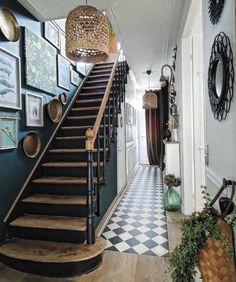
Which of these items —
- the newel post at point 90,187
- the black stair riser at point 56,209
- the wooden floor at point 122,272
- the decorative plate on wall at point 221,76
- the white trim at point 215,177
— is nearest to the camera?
the decorative plate on wall at point 221,76

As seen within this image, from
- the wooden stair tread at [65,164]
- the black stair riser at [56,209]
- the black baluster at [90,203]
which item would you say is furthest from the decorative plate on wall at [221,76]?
the wooden stair tread at [65,164]

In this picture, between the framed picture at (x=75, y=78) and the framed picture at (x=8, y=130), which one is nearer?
the framed picture at (x=8, y=130)

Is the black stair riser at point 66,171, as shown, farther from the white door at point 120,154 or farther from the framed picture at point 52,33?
the framed picture at point 52,33

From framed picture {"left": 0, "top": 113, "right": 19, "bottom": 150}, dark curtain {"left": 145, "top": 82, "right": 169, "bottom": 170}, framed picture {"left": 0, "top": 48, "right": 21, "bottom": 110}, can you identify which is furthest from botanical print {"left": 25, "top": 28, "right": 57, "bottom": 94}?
dark curtain {"left": 145, "top": 82, "right": 169, "bottom": 170}

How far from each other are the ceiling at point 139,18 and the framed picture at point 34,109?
1.08 meters

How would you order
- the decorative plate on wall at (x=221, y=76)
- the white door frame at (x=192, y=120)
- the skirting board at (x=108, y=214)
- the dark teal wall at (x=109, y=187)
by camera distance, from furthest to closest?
1. the dark teal wall at (x=109, y=187)
2. the white door frame at (x=192, y=120)
3. the skirting board at (x=108, y=214)
4. the decorative plate on wall at (x=221, y=76)

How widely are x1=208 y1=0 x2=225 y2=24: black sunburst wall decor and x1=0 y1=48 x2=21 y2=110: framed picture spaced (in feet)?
6.52

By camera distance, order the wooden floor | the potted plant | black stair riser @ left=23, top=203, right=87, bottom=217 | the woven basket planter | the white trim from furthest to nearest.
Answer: the potted plant
black stair riser @ left=23, top=203, right=87, bottom=217
the wooden floor
the white trim
the woven basket planter

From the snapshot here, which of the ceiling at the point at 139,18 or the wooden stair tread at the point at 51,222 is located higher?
the ceiling at the point at 139,18

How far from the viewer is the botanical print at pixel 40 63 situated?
109 inches

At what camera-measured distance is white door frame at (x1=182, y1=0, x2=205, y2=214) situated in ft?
10.3

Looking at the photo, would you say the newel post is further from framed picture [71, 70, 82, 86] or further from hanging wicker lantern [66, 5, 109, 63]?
framed picture [71, 70, 82, 86]

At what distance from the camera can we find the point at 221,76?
128 centimetres

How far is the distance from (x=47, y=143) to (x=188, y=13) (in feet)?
8.22
